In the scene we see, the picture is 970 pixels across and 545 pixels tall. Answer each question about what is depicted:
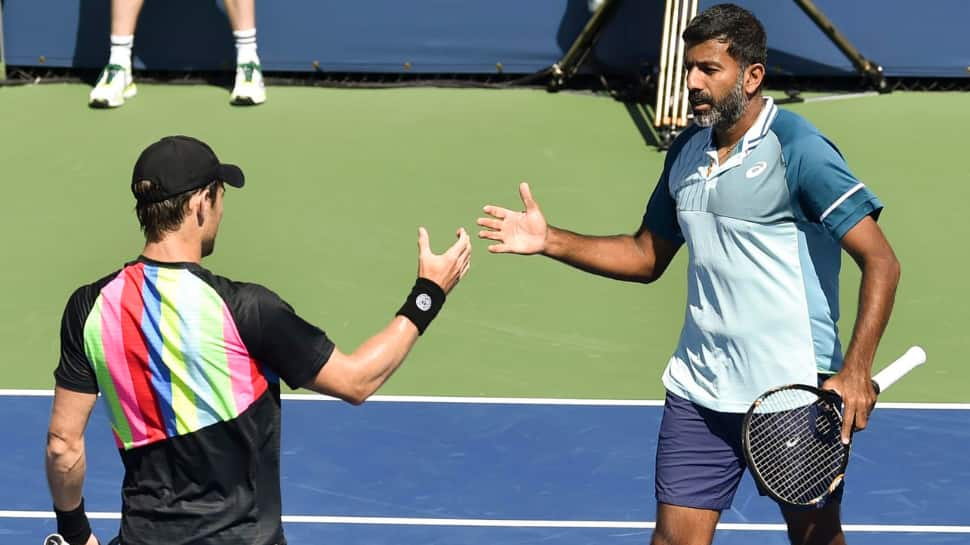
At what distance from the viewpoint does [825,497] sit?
4.72m

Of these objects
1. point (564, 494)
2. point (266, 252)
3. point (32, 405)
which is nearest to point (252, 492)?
point (564, 494)

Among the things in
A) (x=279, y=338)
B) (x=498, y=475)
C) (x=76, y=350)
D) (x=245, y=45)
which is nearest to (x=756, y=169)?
(x=279, y=338)

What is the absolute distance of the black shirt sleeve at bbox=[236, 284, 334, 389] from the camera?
395 centimetres

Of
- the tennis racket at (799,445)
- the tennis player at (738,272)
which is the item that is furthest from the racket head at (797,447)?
the tennis player at (738,272)

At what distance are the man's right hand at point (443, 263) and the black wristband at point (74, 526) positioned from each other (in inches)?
45.7

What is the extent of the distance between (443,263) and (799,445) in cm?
125

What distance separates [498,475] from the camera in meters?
6.85

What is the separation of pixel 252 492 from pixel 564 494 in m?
2.80

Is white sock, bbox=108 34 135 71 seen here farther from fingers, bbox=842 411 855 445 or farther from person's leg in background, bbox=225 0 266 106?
fingers, bbox=842 411 855 445

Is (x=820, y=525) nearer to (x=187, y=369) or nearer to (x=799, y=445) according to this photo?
(x=799, y=445)

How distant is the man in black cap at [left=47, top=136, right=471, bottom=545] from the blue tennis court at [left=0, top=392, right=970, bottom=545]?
7.58 feet

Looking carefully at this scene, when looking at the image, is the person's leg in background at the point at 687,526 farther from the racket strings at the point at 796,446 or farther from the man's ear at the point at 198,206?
the man's ear at the point at 198,206

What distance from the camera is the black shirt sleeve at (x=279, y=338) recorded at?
3.95m

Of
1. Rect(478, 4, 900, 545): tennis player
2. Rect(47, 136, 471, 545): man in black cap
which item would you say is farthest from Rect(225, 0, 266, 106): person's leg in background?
Rect(47, 136, 471, 545): man in black cap
